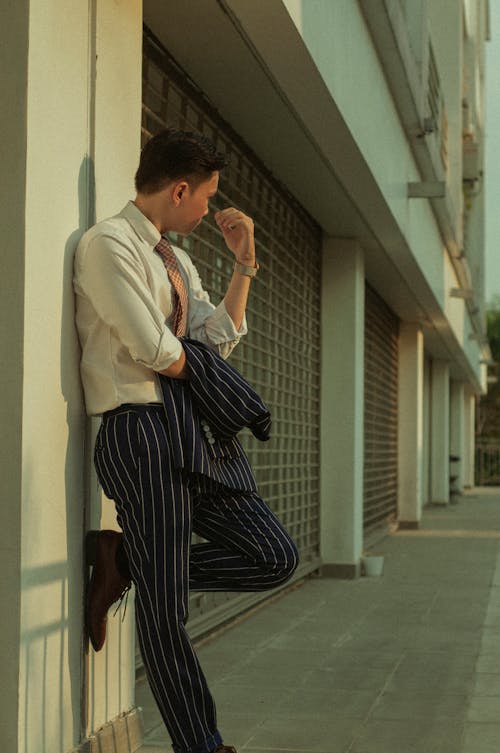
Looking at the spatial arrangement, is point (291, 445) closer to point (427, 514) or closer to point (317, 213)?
point (317, 213)

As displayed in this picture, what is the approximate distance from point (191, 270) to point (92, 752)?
165 centimetres

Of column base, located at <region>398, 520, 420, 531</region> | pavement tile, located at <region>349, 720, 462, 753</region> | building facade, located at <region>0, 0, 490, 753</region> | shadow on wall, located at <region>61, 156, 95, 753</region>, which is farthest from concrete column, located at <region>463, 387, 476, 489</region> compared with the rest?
shadow on wall, located at <region>61, 156, 95, 753</region>

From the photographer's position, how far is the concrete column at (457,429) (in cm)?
2970

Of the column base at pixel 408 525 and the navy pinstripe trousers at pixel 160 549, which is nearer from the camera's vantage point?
the navy pinstripe trousers at pixel 160 549

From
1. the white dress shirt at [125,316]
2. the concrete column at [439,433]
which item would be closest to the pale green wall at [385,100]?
the white dress shirt at [125,316]

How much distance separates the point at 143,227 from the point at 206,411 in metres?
0.62

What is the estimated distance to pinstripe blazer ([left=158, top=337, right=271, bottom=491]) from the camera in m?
3.79

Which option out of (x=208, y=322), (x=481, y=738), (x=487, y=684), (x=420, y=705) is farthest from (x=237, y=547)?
(x=487, y=684)

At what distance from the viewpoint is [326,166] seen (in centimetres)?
847

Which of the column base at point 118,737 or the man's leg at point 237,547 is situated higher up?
the man's leg at point 237,547

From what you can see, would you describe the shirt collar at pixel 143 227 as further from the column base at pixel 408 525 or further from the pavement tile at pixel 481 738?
the column base at pixel 408 525

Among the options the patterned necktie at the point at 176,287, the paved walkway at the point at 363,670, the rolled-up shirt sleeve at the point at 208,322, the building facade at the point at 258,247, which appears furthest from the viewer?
the paved walkway at the point at 363,670

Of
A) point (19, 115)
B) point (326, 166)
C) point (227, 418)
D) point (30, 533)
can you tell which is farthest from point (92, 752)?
point (326, 166)

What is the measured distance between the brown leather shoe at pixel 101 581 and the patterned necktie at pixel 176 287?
2.28 feet
